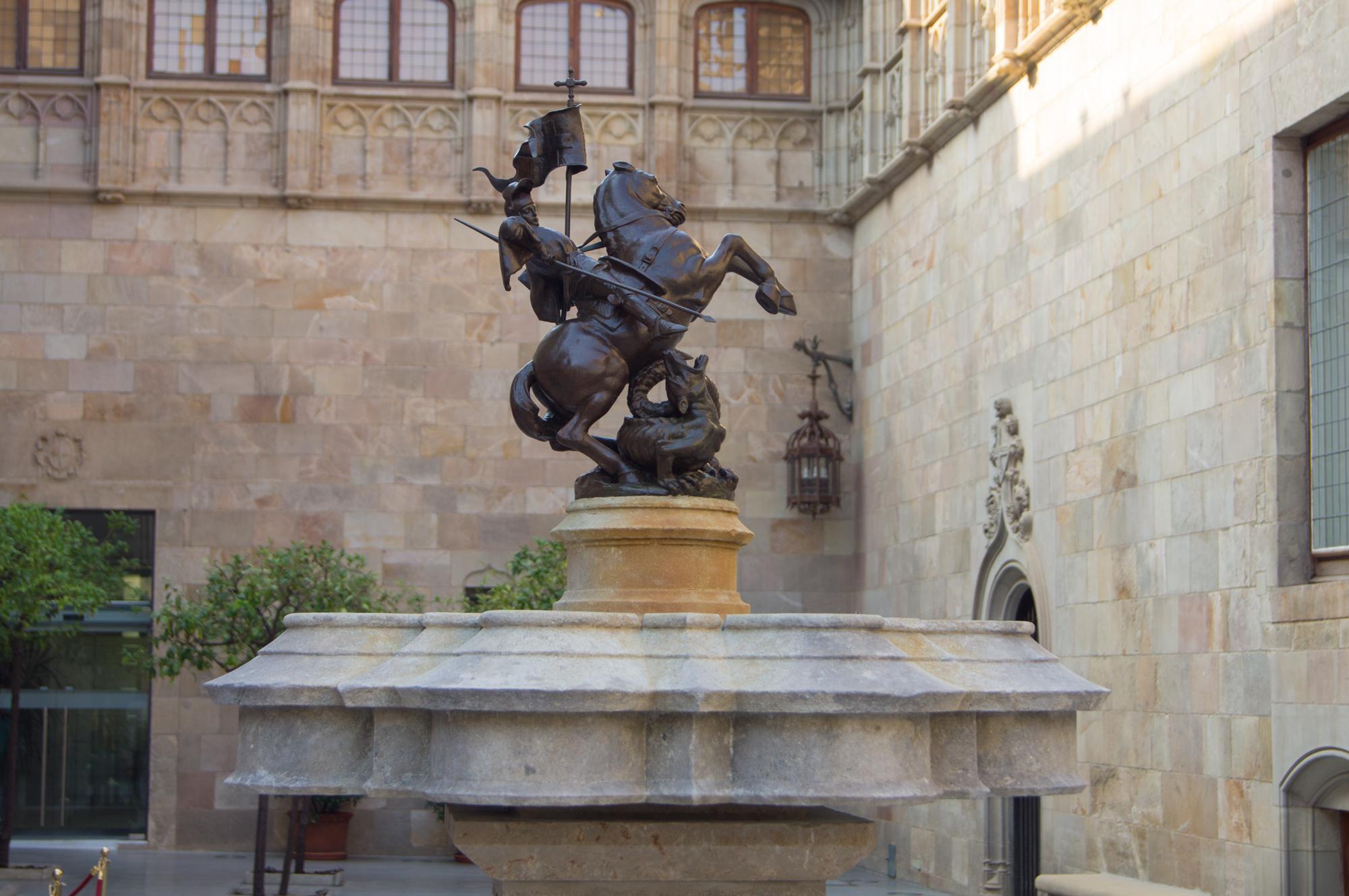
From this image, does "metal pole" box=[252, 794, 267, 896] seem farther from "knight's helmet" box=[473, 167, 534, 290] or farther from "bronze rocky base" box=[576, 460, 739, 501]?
"knight's helmet" box=[473, 167, 534, 290]

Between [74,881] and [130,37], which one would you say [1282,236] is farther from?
[130,37]

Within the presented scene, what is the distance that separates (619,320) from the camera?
8328 mm

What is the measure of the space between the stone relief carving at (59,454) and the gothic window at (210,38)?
405 cm

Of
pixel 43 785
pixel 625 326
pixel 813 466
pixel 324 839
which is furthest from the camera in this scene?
pixel 43 785

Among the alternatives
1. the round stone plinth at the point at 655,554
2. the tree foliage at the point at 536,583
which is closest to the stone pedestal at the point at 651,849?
the round stone plinth at the point at 655,554

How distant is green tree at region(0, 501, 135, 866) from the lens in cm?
1619

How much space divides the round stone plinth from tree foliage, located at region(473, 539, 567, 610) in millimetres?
8054

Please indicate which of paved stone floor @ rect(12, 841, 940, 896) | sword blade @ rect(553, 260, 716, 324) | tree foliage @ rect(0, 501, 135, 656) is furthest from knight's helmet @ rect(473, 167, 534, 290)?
paved stone floor @ rect(12, 841, 940, 896)

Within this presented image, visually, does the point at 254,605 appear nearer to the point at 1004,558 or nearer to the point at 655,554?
the point at 1004,558

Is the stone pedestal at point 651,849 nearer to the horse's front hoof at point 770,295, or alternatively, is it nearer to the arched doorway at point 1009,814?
the horse's front hoof at point 770,295

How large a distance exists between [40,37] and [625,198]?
13.7m

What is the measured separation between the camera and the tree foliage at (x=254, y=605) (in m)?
A: 16.2

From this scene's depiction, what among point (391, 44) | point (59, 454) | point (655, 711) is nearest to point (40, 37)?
point (391, 44)

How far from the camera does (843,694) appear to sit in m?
6.28
